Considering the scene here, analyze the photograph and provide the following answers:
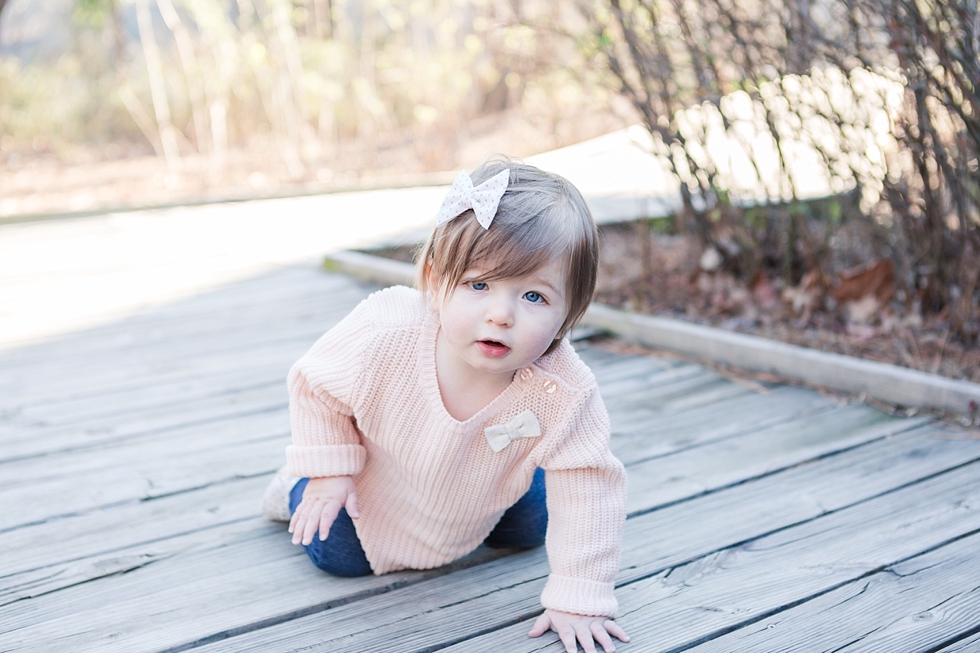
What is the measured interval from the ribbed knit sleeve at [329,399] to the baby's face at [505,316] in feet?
0.77

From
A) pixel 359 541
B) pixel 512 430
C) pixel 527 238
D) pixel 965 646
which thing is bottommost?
pixel 965 646

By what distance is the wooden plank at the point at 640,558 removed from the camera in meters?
1.58

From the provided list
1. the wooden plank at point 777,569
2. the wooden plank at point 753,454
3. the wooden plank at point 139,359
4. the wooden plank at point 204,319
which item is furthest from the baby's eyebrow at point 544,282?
the wooden plank at point 204,319

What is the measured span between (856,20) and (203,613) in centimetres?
253

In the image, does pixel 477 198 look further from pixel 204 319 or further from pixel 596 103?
pixel 596 103

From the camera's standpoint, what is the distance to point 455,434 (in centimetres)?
164

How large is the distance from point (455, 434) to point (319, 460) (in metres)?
0.25

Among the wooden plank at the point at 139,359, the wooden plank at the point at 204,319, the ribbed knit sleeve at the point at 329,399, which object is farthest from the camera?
the wooden plank at the point at 204,319

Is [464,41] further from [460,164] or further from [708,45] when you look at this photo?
[708,45]

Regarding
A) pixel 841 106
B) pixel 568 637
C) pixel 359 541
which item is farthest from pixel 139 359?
pixel 841 106

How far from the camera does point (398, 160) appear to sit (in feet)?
32.8

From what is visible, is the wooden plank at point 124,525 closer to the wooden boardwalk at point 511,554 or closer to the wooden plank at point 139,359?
the wooden boardwalk at point 511,554

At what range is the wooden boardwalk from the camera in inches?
62.9

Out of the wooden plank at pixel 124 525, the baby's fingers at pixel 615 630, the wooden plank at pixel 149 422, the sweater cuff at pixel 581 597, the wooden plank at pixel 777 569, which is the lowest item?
the wooden plank at pixel 777 569
